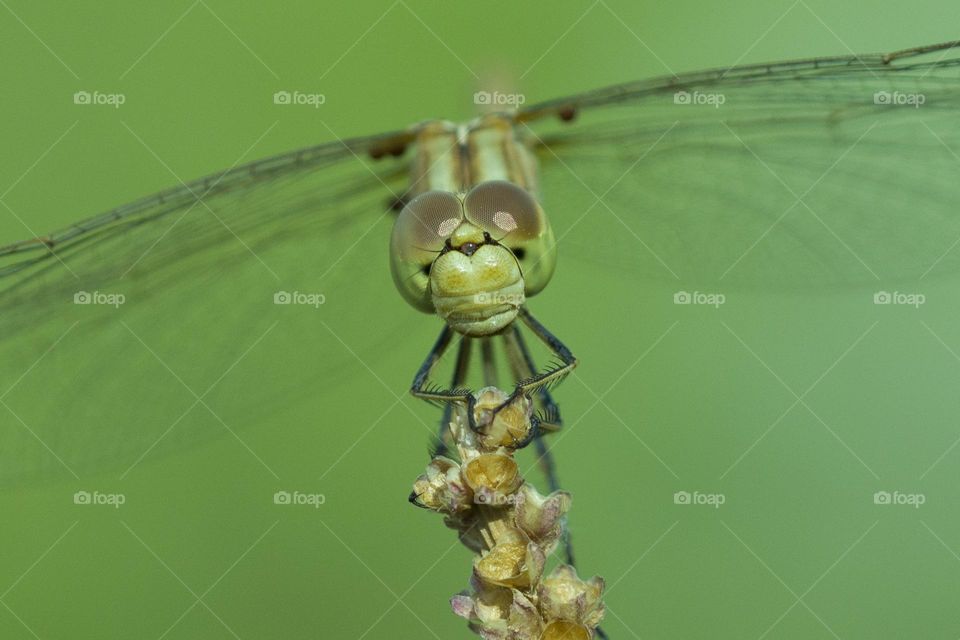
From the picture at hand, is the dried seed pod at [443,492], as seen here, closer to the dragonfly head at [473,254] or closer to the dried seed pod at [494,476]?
the dried seed pod at [494,476]

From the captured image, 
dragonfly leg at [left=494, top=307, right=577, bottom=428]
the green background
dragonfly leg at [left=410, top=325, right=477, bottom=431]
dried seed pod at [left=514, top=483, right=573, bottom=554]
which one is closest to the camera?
dried seed pod at [left=514, top=483, right=573, bottom=554]

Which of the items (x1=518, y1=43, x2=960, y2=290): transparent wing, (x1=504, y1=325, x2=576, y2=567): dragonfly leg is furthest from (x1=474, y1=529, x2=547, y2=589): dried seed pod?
(x1=518, y1=43, x2=960, y2=290): transparent wing

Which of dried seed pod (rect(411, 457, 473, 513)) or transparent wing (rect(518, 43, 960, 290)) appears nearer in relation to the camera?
dried seed pod (rect(411, 457, 473, 513))

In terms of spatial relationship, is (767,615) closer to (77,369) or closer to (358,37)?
(77,369)

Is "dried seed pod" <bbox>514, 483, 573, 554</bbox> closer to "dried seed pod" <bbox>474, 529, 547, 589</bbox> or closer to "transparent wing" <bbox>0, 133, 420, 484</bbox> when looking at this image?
"dried seed pod" <bbox>474, 529, 547, 589</bbox>

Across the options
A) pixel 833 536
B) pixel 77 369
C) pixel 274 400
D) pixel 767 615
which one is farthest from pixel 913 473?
pixel 77 369

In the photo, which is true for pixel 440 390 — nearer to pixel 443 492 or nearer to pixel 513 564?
pixel 443 492
